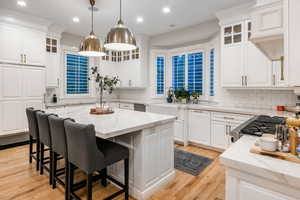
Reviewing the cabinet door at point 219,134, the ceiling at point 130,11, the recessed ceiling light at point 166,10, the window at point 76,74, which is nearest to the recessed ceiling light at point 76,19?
the ceiling at point 130,11

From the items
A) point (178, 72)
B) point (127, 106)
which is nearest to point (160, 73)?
point (178, 72)

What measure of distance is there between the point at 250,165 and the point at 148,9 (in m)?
3.39

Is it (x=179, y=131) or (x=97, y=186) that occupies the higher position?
(x=179, y=131)

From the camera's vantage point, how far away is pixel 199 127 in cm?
386

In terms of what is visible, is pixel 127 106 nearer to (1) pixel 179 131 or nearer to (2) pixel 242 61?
(1) pixel 179 131

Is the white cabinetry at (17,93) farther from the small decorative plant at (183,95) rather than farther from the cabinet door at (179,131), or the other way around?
the small decorative plant at (183,95)

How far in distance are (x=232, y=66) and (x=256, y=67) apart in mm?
430

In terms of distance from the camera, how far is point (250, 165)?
0.95 metres

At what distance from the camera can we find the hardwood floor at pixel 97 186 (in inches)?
84.1

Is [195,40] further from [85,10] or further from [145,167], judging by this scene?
[145,167]

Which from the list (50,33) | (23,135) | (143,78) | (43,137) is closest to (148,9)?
(143,78)

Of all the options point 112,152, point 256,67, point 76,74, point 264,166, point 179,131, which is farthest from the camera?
point 76,74

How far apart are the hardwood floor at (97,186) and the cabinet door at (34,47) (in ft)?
7.27

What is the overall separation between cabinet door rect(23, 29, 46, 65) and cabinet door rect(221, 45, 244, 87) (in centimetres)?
410
